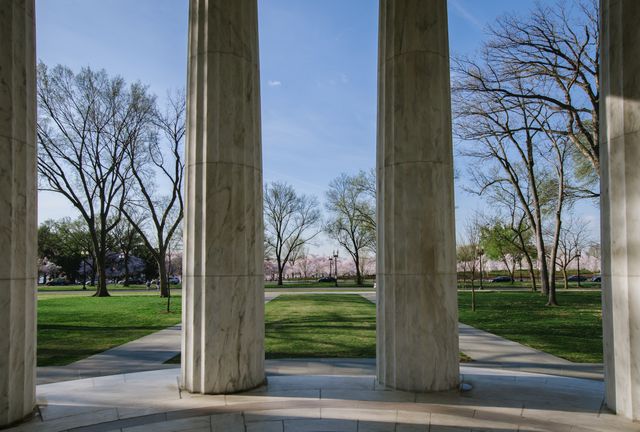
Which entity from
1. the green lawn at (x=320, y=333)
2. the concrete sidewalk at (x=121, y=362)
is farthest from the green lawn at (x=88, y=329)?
the green lawn at (x=320, y=333)

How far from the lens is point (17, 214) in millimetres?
6355

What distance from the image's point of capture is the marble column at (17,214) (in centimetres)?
616

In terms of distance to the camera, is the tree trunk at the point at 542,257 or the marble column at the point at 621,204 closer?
the marble column at the point at 621,204

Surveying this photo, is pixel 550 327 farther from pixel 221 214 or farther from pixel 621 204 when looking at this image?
pixel 221 214

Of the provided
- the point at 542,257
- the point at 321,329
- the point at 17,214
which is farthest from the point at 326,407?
the point at 542,257

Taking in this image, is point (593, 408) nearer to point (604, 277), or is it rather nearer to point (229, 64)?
point (604, 277)

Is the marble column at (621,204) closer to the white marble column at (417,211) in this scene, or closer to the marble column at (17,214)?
the white marble column at (417,211)

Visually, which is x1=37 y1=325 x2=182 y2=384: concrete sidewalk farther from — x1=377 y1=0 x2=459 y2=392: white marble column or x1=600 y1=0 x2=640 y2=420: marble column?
x1=600 y1=0 x2=640 y2=420: marble column

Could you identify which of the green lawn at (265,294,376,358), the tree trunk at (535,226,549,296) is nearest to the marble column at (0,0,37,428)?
the green lawn at (265,294,376,358)

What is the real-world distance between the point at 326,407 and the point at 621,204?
197 inches

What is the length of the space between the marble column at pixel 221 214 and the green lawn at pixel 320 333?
4458 millimetres

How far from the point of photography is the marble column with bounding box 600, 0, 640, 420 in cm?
614

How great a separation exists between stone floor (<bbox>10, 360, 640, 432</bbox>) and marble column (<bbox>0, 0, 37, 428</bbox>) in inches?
24.1

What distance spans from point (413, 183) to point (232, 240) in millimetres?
3142
